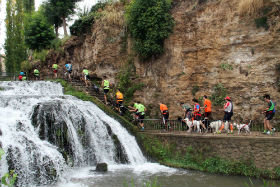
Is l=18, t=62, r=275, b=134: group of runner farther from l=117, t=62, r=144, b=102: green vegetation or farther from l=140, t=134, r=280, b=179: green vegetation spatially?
l=117, t=62, r=144, b=102: green vegetation

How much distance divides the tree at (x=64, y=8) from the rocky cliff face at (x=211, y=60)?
9.66 metres

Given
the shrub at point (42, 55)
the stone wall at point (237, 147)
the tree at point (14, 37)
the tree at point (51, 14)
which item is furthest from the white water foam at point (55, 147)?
the tree at point (14, 37)

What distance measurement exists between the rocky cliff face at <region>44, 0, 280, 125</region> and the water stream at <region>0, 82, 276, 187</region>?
14.9 feet

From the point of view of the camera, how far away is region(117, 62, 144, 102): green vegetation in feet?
56.9

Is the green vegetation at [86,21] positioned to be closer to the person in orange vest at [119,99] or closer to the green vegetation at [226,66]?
the person in orange vest at [119,99]

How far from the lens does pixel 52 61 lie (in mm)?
25734

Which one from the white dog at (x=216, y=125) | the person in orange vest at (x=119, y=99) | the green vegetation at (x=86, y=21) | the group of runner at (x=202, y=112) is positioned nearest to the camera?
the group of runner at (x=202, y=112)

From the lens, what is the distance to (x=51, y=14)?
27.1 m

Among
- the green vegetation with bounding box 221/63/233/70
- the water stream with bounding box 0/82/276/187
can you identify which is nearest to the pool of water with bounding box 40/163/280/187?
the water stream with bounding box 0/82/276/187

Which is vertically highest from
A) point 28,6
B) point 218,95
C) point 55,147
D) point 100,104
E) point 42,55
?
point 28,6

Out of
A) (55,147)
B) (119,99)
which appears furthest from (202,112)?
(55,147)

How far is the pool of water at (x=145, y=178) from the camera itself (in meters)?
8.30

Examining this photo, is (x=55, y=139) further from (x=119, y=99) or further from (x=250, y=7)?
(x=250, y=7)

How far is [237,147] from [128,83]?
9.47 meters
